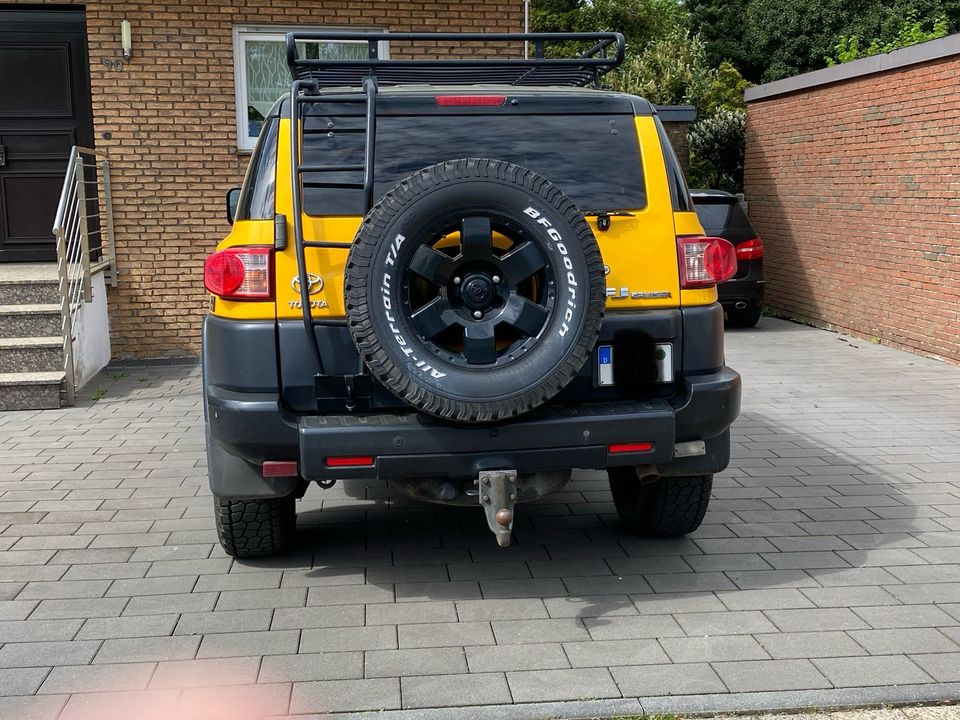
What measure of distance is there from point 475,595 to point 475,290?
134 cm

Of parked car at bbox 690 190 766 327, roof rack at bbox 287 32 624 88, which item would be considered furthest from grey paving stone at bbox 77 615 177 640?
parked car at bbox 690 190 766 327

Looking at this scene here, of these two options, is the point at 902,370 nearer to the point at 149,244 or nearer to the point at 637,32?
the point at 149,244

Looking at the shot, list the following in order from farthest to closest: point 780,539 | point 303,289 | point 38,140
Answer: point 38,140
point 780,539
point 303,289

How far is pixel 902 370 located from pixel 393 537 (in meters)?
6.71

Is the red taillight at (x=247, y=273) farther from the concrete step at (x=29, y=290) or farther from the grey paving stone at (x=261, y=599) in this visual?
the concrete step at (x=29, y=290)

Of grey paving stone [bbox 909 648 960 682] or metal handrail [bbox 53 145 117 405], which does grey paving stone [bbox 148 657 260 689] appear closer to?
grey paving stone [bbox 909 648 960 682]

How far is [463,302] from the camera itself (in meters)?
4.10

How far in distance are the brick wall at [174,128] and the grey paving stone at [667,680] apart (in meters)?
8.07

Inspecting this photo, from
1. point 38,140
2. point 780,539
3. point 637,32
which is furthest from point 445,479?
point 637,32

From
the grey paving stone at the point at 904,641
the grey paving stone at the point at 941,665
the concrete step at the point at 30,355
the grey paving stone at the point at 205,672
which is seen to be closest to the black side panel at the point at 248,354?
the grey paving stone at the point at 205,672

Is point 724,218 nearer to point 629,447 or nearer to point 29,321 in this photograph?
point 29,321

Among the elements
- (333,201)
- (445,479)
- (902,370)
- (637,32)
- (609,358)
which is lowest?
(902,370)

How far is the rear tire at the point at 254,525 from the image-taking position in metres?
4.78

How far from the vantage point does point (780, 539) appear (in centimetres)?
528
